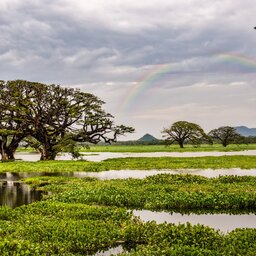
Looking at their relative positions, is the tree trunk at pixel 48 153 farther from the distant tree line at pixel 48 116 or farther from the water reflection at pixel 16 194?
the water reflection at pixel 16 194

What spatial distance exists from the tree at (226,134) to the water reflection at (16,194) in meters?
111

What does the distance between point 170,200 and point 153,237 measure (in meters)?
8.07

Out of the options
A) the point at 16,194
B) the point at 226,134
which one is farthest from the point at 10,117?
the point at 226,134

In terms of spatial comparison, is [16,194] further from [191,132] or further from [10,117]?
[191,132]

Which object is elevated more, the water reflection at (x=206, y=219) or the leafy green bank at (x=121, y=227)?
the leafy green bank at (x=121, y=227)

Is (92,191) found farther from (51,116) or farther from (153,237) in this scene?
(51,116)

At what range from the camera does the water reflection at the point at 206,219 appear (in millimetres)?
18584

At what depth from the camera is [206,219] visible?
19.7m

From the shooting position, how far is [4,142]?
231 feet

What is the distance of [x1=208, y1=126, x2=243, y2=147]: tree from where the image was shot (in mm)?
138500

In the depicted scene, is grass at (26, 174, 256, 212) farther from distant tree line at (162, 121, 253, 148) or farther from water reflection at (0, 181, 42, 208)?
distant tree line at (162, 121, 253, 148)

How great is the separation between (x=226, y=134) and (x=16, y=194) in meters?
119

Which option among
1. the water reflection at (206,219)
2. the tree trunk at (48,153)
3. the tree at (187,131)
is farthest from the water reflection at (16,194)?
the tree at (187,131)

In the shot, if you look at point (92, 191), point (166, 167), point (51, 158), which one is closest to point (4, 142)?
point (51, 158)
